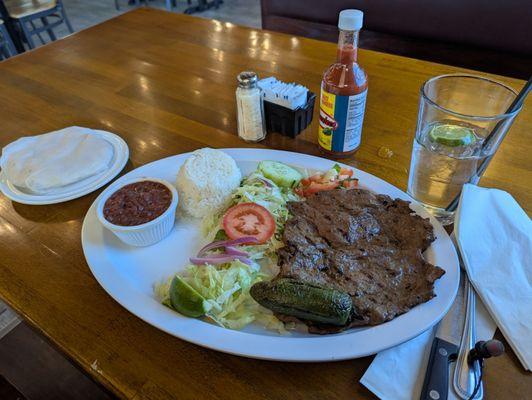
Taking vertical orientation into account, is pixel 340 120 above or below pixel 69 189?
above

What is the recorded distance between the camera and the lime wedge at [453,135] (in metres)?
1.17

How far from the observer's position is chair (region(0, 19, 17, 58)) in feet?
14.0

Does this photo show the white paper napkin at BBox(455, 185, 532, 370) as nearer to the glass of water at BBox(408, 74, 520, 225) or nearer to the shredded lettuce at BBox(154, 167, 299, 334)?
the glass of water at BBox(408, 74, 520, 225)

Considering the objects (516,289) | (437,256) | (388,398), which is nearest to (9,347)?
(388,398)

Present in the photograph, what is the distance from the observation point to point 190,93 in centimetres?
192

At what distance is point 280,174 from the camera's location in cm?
139

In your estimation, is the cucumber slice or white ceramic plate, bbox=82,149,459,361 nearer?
white ceramic plate, bbox=82,149,459,361

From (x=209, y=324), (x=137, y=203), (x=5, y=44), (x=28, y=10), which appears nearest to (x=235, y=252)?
(x=209, y=324)

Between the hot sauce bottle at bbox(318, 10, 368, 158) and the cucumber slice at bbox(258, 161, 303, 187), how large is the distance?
0.20m

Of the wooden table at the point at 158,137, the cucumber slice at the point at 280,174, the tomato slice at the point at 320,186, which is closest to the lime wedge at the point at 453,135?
the wooden table at the point at 158,137

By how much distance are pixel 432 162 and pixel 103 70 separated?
5.94 ft

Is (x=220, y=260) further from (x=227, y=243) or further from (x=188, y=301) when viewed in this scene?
(x=188, y=301)

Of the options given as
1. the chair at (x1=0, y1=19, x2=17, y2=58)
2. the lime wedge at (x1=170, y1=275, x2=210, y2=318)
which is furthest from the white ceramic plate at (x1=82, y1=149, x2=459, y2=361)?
the chair at (x1=0, y1=19, x2=17, y2=58)

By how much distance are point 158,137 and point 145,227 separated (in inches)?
24.4
